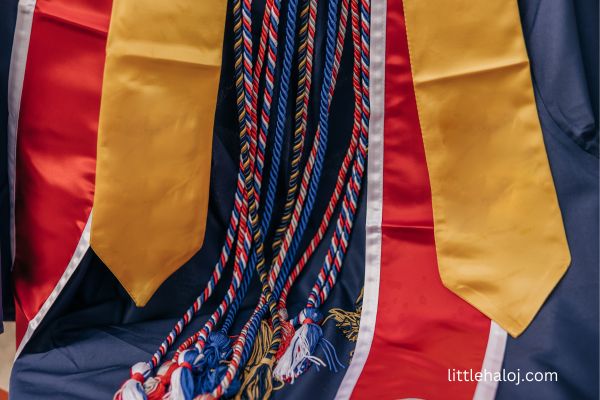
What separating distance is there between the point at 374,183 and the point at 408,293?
7.7 inches

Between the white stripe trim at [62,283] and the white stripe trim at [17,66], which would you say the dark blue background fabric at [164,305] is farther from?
the white stripe trim at [17,66]

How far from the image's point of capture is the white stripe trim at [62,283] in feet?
3.16

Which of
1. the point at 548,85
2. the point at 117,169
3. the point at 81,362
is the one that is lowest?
the point at 81,362

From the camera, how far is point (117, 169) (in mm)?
913

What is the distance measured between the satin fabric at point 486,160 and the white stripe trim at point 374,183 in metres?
0.06

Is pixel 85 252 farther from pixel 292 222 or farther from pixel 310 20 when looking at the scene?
pixel 310 20

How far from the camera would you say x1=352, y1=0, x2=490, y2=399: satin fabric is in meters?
0.90

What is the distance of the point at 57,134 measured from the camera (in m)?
0.97

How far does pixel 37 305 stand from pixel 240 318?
1.10ft

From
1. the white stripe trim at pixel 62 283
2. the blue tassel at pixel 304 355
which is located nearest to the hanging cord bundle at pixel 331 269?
the blue tassel at pixel 304 355

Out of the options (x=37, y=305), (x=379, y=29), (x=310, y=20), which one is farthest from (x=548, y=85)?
(x=37, y=305)

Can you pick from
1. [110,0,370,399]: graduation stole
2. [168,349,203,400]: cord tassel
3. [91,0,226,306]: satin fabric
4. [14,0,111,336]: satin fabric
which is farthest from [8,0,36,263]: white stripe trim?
[168,349,203,400]: cord tassel

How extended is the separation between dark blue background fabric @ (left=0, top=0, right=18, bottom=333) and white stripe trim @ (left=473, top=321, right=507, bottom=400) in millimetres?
753

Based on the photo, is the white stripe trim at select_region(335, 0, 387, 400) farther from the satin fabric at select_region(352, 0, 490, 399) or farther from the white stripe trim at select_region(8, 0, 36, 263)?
the white stripe trim at select_region(8, 0, 36, 263)
